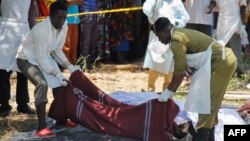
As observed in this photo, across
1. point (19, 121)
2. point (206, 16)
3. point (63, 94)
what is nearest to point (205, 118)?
point (63, 94)

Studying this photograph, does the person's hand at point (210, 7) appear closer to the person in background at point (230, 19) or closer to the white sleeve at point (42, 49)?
the person in background at point (230, 19)

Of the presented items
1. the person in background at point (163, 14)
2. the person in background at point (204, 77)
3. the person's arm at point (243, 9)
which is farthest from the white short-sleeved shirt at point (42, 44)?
the person's arm at point (243, 9)

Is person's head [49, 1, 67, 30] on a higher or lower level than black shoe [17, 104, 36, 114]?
higher

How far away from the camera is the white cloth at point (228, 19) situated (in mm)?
8086

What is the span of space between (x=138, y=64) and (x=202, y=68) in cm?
469

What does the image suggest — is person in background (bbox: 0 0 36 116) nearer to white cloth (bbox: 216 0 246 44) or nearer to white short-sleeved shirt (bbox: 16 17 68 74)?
white short-sleeved shirt (bbox: 16 17 68 74)

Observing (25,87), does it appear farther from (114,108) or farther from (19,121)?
(114,108)

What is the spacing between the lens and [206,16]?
25.8 ft

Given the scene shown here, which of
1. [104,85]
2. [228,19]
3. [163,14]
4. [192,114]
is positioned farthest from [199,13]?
[192,114]

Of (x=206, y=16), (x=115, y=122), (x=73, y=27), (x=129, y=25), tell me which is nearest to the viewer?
(x=115, y=122)

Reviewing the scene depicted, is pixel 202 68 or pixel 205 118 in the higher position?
pixel 202 68

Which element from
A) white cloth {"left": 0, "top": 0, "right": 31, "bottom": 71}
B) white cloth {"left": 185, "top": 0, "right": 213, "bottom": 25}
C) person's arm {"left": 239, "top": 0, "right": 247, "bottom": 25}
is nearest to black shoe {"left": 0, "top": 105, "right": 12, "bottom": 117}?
white cloth {"left": 0, "top": 0, "right": 31, "bottom": 71}

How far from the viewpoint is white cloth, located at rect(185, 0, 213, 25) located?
7871mm

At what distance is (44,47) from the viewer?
552 cm
